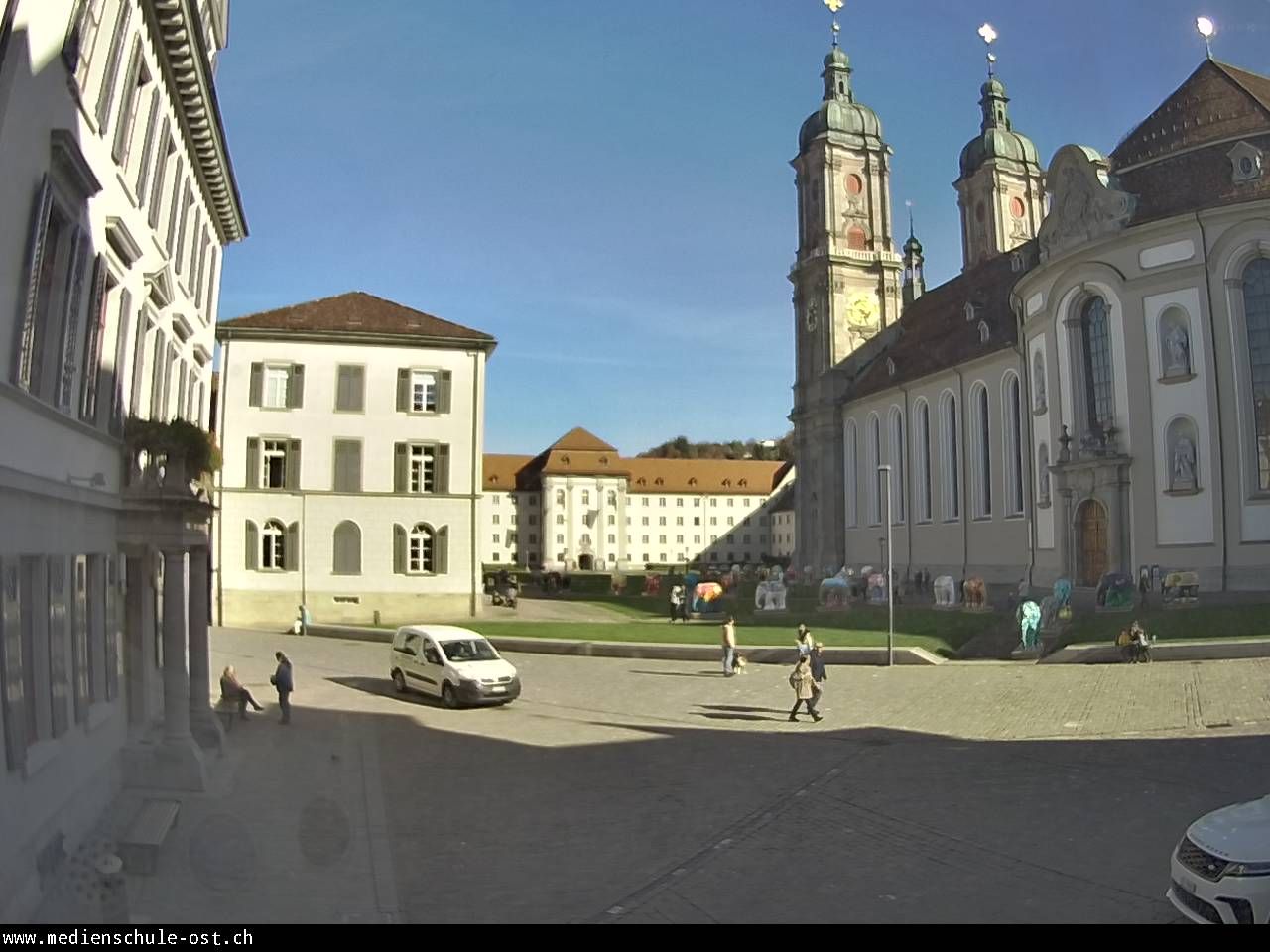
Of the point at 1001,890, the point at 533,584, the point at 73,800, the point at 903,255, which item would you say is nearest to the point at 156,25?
the point at 73,800

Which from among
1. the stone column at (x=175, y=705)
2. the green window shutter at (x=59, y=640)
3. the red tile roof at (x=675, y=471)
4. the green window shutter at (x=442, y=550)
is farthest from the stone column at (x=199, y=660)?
the red tile roof at (x=675, y=471)

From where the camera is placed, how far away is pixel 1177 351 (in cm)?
3133

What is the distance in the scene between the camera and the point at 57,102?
8.66m

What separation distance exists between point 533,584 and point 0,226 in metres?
44.0

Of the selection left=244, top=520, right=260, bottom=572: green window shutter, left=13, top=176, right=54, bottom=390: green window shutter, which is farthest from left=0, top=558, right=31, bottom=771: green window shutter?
left=244, top=520, right=260, bottom=572: green window shutter

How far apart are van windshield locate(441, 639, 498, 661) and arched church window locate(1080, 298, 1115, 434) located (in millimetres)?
22356

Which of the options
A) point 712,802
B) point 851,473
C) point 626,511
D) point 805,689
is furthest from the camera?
point 626,511

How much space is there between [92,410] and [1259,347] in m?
30.2

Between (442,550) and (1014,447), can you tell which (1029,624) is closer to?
(442,550)

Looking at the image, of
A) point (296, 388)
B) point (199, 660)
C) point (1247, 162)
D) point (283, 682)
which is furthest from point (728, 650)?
point (1247, 162)

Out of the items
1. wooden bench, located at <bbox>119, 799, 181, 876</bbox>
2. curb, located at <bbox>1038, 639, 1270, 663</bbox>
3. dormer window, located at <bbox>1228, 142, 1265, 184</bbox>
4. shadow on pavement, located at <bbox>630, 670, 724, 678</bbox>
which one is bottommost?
shadow on pavement, located at <bbox>630, 670, 724, 678</bbox>

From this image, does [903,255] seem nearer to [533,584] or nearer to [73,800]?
[533,584]

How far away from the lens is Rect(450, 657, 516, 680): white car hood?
64.1 ft

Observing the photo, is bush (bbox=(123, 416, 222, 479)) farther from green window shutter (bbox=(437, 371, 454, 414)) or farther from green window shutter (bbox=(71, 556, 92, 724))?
green window shutter (bbox=(437, 371, 454, 414))
